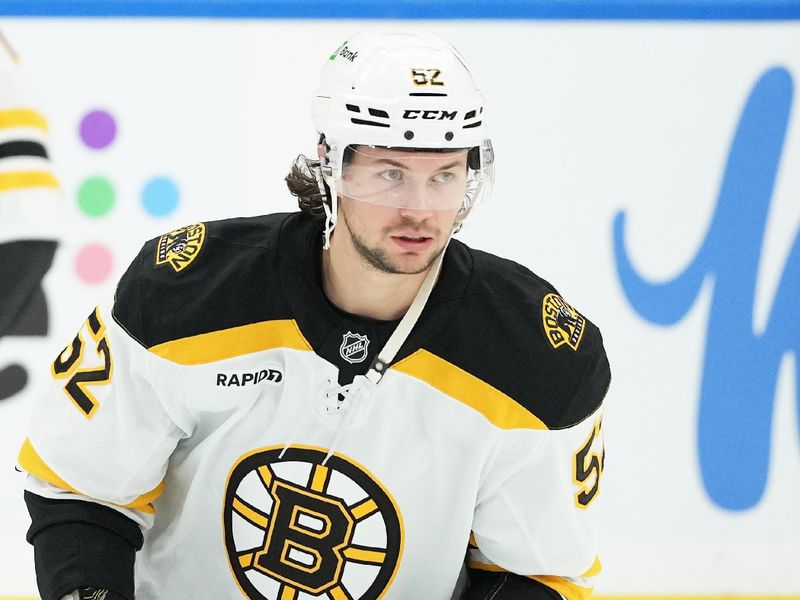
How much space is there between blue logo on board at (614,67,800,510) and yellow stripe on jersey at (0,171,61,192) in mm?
1140

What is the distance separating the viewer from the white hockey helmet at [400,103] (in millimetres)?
1729

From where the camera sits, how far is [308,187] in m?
1.93

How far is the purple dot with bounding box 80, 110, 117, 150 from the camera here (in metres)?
2.56

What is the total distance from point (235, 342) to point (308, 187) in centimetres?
28

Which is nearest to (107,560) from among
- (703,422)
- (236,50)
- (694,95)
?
(236,50)

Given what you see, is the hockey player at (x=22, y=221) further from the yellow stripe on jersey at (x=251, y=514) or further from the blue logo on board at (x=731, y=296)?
the blue logo on board at (x=731, y=296)

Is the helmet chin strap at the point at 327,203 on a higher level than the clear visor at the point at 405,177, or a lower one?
lower

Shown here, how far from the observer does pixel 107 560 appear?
1817 millimetres

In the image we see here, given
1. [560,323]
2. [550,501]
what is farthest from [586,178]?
[550,501]

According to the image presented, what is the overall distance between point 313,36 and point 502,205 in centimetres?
50

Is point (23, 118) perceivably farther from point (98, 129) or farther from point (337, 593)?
point (337, 593)

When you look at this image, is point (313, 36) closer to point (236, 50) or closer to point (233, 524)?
point (236, 50)

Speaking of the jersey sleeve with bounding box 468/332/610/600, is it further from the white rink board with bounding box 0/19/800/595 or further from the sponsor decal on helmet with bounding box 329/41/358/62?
the white rink board with bounding box 0/19/800/595

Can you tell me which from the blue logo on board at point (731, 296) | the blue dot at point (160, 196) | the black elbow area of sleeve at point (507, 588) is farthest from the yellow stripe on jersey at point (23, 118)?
the black elbow area of sleeve at point (507, 588)
